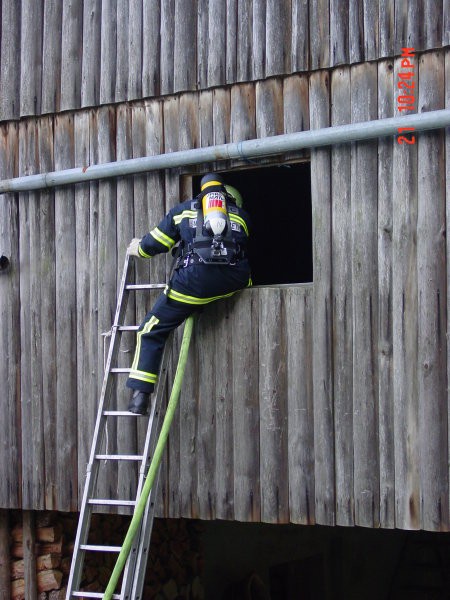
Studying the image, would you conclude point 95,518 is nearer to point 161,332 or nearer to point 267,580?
point 161,332

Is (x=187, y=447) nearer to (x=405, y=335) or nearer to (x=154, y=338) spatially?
(x=154, y=338)

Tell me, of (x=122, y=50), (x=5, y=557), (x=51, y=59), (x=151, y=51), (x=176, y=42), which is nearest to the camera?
(x=176, y=42)

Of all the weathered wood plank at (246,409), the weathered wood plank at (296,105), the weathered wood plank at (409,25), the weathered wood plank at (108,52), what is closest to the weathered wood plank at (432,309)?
the weathered wood plank at (409,25)

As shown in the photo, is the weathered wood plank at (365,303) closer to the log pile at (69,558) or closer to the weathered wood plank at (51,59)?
the weathered wood plank at (51,59)

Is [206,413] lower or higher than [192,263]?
lower

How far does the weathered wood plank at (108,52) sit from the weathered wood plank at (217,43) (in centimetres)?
88

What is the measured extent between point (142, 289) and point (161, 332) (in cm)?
52

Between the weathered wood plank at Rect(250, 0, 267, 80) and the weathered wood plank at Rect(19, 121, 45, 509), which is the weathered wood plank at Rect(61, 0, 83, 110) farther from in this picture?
the weathered wood plank at Rect(250, 0, 267, 80)

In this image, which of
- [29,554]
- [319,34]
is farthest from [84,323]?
[319,34]

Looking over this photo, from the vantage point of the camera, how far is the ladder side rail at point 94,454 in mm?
7508

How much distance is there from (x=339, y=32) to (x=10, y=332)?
3.57 meters

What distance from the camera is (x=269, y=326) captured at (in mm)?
7609

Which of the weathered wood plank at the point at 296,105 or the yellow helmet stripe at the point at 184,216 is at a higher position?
the weathered wood plank at the point at 296,105

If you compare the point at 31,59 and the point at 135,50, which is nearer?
the point at 135,50
